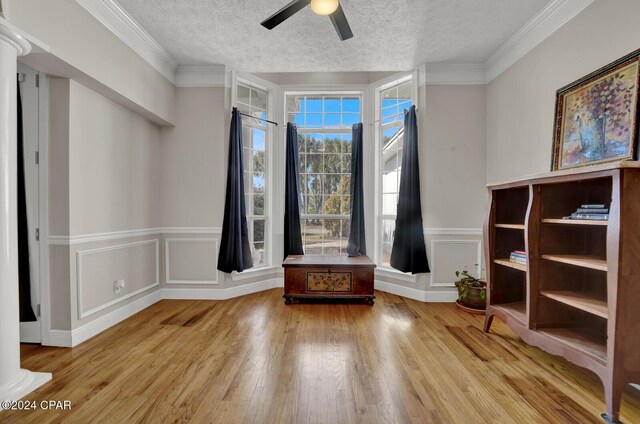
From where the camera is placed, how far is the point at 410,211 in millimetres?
3598

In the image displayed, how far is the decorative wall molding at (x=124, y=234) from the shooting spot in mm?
2375

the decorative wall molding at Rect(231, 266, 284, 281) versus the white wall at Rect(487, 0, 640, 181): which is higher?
the white wall at Rect(487, 0, 640, 181)

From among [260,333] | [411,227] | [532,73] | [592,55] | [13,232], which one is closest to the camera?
[13,232]

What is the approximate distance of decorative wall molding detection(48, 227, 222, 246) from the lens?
7.79 ft

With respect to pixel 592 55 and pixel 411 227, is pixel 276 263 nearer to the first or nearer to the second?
pixel 411 227

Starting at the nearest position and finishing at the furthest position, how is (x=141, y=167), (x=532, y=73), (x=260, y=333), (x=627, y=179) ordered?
(x=627, y=179), (x=260, y=333), (x=532, y=73), (x=141, y=167)

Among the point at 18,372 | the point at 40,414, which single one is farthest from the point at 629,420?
the point at 18,372

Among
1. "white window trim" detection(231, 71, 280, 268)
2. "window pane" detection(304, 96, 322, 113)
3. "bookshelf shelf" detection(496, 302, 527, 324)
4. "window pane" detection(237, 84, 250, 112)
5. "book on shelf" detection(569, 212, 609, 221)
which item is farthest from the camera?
"window pane" detection(304, 96, 322, 113)

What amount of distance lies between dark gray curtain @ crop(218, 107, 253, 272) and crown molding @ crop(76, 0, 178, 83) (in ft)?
2.85

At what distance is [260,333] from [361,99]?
10.9 feet

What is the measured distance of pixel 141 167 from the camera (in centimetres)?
329

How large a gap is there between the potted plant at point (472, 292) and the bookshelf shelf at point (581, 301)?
1140mm

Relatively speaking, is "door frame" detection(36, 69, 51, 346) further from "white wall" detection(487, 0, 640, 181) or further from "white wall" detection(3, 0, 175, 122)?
"white wall" detection(487, 0, 640, 181)

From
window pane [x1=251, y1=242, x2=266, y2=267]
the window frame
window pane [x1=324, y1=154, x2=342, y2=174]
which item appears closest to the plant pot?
the window frame
